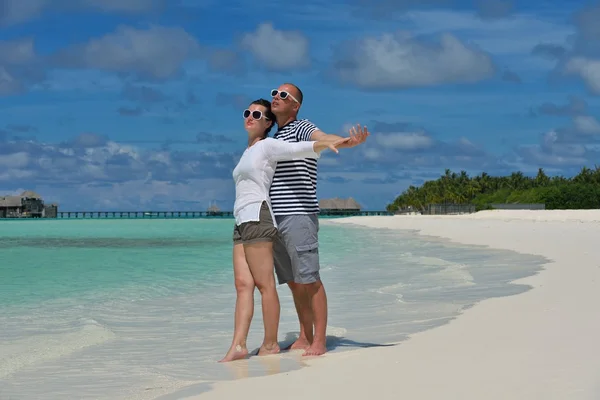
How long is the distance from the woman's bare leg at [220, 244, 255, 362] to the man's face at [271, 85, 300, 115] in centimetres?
96

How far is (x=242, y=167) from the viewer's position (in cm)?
520

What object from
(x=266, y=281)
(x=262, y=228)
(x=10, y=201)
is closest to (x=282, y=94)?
(x=262, y=228)

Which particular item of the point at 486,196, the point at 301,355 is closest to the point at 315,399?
the point at 301,355

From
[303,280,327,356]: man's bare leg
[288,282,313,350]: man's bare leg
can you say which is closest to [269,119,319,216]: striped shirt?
[303,280,327,356]: man's bare leg

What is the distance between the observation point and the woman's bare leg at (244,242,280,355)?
17.1 ft

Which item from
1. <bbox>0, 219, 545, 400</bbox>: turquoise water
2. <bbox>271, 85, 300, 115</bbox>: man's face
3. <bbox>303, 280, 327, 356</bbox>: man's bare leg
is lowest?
<bbox>0, 219, 545, 400</bbox>: turquoise water

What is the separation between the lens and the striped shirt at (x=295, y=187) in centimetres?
518

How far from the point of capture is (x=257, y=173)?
5.15 m

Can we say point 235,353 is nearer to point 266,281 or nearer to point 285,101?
point 266,281

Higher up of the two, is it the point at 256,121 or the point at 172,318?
the point at 256,121

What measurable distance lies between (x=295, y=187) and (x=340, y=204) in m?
170

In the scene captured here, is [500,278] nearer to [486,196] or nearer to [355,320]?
[355,320]

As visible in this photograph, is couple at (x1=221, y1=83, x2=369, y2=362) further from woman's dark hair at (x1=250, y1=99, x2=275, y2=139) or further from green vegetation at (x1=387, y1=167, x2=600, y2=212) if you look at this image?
green vegetation at (x1=387, y1=167, x2=600, y2=212)

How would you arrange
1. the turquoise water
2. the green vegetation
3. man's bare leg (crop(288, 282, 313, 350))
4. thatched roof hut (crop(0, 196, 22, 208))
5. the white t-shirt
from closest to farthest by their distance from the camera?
the turquoise water < the white t-shirt < man's bare leg (crop(288, 282, 313, 350)) < the green vegetation < thatched roof hut (crop(0, 196, 22, 208))
